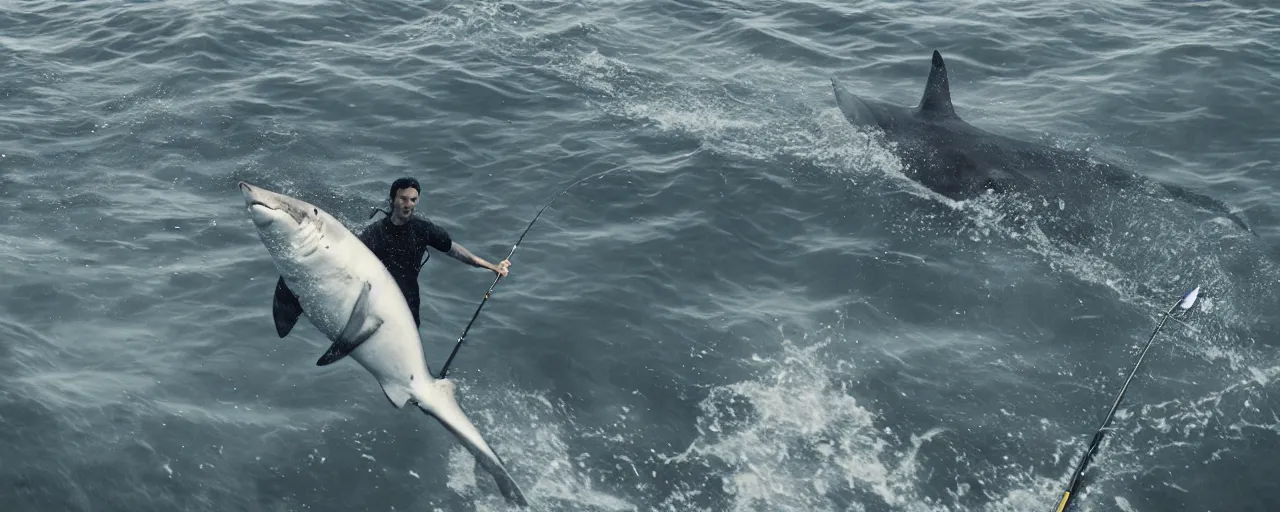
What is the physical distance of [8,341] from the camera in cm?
1012

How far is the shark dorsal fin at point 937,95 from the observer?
1468 cm

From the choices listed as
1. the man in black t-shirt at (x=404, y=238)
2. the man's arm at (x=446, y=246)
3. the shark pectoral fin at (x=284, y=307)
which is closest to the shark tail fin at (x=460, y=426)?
the man in black t-shirt at (x=404, y=238)

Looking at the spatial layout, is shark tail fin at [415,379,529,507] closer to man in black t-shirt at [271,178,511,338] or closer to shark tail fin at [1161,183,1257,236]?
man in black t-shirt at [271,178,511,338]

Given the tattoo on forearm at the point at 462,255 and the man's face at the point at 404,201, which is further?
the tattoo on forearm at the point at 462,255

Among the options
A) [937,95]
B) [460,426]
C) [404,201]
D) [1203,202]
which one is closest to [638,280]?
[404,201]

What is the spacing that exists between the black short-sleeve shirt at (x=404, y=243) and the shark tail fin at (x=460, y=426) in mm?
1151

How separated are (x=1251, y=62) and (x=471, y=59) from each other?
514 inches

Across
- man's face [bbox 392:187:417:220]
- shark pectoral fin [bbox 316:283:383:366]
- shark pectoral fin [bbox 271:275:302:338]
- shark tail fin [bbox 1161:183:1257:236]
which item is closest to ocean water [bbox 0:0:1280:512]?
shark tail fin [bbox 1161:183:1257:236]

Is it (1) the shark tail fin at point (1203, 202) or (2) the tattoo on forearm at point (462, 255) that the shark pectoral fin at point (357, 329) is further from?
(1) the shark tail fin at point (1203, 202)

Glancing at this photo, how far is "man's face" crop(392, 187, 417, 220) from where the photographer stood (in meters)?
8.33

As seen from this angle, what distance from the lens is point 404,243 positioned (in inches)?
338

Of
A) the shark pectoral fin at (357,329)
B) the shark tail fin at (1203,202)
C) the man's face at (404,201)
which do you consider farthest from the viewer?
the shark tail fin at (1203,202)

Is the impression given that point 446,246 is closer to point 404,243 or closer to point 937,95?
point 404,243

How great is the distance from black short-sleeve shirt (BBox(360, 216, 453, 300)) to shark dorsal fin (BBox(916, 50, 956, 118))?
8.37 metres
